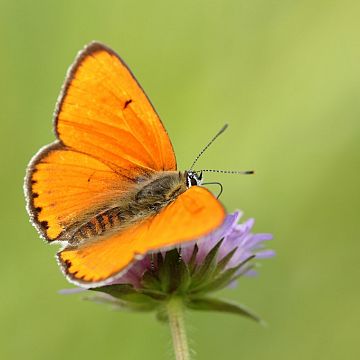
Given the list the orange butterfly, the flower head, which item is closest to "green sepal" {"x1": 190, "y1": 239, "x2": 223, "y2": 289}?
the flower head

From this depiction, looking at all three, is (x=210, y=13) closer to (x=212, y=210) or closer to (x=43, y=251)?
(x=43, y=251)

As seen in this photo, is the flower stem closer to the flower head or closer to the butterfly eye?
the flower head

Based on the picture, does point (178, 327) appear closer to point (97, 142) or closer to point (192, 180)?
point (192, 180)

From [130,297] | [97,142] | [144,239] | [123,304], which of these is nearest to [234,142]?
[97,142]

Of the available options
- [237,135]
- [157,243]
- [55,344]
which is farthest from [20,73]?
[157,243]

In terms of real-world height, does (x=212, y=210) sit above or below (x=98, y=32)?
below

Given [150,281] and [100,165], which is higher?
[100,165]

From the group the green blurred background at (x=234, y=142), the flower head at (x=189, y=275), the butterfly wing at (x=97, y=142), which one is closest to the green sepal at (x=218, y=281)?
the flower head at (x=189, y=275)

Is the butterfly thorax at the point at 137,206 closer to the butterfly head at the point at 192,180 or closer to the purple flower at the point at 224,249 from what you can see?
the butterfly head at the point at 192,180

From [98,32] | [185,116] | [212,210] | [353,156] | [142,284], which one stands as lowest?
[142,284]
